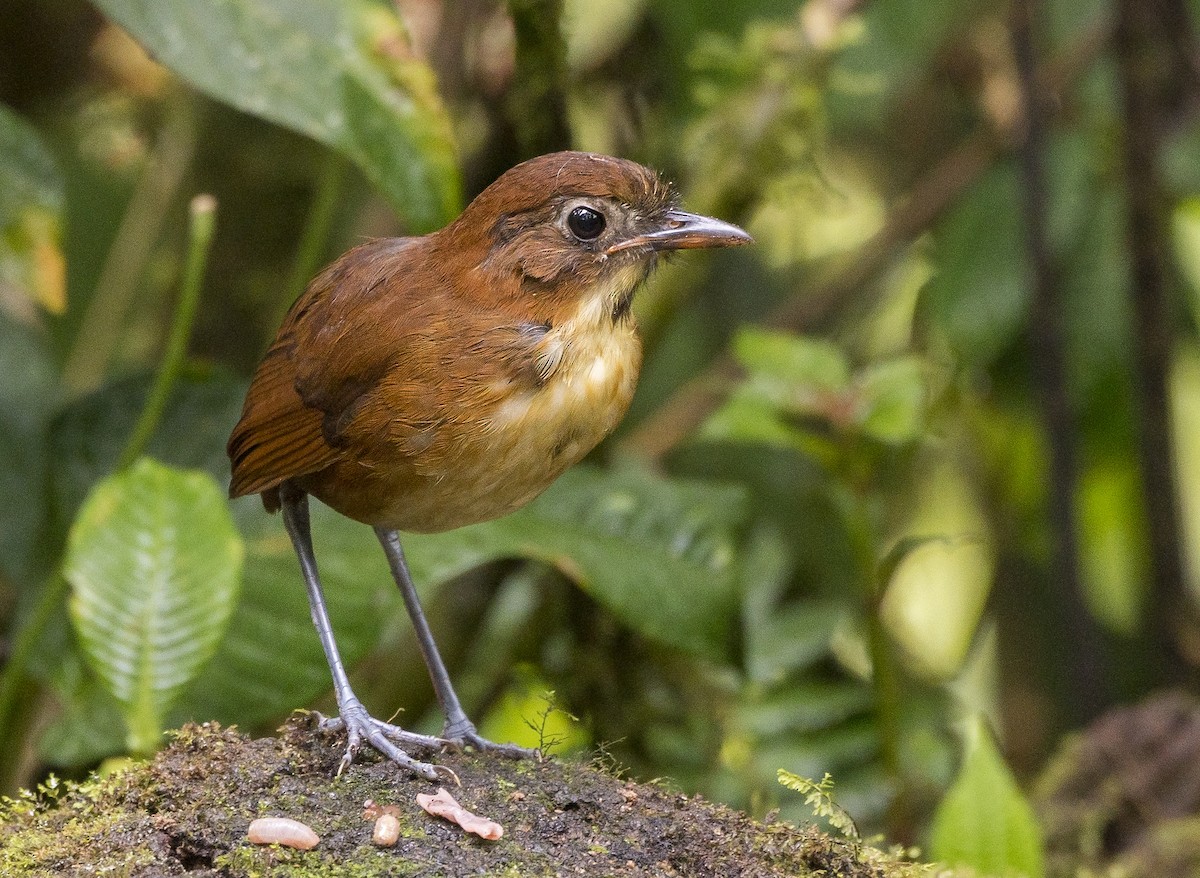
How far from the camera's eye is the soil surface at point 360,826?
1.72 meters

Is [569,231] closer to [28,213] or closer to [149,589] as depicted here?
[149,589]

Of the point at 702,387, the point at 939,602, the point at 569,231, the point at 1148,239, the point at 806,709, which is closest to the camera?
the point at 569,231

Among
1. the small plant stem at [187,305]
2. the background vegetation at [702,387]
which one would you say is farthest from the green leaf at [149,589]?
the small plant stem at [187,305]

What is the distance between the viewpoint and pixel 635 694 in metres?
3.95

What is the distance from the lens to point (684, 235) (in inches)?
91.2

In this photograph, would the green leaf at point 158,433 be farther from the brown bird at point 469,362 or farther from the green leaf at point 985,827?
the green leaf at point 985,827

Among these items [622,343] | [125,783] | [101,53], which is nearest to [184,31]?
[622,343]

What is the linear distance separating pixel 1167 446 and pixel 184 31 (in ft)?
9.25

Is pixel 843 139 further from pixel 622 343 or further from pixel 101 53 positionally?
pixel 622 343

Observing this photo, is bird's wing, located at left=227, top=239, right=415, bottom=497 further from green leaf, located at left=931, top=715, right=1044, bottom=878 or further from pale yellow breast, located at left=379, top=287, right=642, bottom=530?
green leaf, located at left=931, top=715, right=1044, bottom=878

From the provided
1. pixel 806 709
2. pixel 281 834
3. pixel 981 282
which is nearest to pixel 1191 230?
pixel 981 282

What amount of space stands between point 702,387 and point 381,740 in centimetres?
267

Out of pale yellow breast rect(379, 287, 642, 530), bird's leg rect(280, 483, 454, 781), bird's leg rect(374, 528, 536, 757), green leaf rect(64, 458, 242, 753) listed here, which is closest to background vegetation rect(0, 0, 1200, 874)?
green leaf rect(64, 458, 242, 753)

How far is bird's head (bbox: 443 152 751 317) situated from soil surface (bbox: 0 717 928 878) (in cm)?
76
